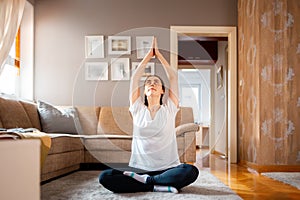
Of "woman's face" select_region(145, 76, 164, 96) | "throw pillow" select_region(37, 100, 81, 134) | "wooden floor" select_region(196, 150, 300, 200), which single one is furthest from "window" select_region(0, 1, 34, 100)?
"woman's face" select_region(145, 76, 164, 96)

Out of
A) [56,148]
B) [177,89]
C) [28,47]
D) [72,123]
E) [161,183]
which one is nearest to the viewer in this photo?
[177,89]

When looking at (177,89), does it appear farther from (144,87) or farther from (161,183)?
(161,183)

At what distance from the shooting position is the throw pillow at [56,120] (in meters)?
4.49

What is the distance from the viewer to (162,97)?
2422 millimetres

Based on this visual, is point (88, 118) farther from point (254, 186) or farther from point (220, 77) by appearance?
point (220, 77)

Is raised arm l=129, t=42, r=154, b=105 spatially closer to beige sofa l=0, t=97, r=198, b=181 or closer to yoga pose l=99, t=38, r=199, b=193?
yoga pose l=99, t=38, r=199, b=193

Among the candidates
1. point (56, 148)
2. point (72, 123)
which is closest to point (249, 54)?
point (72, 123)

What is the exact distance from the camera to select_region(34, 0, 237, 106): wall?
529cm

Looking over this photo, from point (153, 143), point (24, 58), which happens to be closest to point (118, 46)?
point (24, 58)

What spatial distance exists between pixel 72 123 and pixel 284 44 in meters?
2.43

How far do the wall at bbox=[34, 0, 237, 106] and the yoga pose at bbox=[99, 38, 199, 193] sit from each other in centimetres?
268

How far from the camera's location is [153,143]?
213cm

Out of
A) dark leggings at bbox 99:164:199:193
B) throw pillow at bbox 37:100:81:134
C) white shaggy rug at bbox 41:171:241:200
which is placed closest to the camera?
white shaggy rug at bbox 41:171:241:200

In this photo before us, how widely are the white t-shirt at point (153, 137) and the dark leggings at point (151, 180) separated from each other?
30 cm
